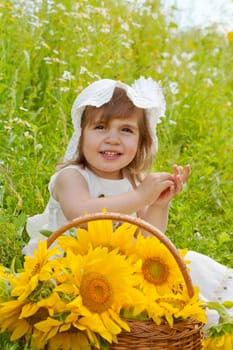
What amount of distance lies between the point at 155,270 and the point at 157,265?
0.02m

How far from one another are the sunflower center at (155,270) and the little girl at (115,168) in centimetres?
40

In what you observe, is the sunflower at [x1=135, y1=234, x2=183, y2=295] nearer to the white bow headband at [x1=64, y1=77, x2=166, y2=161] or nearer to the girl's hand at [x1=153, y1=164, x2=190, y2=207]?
the girl's hand at [x1=153, y1=164, x2=190, y2=207]

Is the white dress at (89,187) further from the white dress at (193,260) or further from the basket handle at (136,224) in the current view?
the basket handle at (136,224)

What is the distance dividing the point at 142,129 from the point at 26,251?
585mm

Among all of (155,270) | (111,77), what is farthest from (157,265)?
(111,77)

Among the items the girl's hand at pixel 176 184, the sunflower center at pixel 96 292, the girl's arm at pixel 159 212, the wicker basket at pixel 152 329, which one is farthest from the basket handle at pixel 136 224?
the girl's arm at pixel 159 212

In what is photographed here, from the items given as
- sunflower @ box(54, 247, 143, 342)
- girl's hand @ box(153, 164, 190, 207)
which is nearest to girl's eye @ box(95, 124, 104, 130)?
girl's hand @ box(153, 164, 190, 207)

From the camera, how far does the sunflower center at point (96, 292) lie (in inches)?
88.1

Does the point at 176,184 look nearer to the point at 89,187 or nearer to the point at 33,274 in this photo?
the point at 89,187

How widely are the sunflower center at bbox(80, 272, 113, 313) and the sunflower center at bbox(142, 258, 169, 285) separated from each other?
0.18m

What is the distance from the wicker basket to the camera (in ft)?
7.43

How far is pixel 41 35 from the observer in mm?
4871

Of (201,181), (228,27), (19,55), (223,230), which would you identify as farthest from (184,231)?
(228,27)

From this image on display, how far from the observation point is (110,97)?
2.92m
